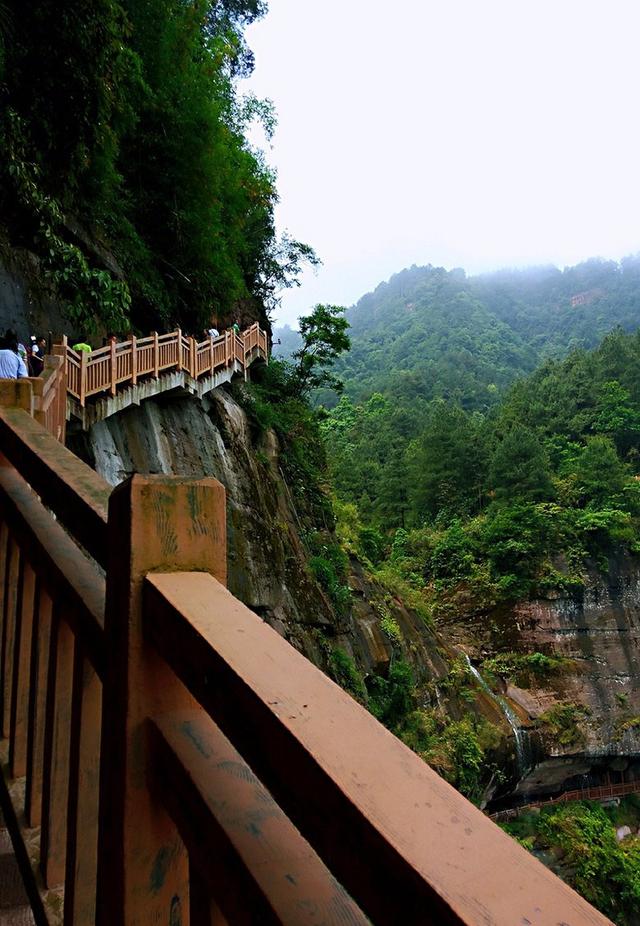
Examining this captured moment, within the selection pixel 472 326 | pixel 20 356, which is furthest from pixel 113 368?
pixel 472 326

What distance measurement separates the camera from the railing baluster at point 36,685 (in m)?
1.37

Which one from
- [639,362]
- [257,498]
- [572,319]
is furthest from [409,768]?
[572,319]

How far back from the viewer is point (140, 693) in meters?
0.85

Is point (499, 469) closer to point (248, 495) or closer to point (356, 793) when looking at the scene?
point (248, 495)

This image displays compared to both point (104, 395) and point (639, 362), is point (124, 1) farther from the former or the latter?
point (639, 362)

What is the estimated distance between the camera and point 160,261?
11.9 m

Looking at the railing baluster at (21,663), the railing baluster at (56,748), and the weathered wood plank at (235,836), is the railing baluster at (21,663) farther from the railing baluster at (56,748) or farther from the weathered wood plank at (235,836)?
the weathered wood plank at (235,836)

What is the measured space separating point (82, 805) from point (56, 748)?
0.71 feet

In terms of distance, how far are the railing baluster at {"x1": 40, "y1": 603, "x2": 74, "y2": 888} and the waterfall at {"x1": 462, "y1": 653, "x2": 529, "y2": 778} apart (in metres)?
17.7

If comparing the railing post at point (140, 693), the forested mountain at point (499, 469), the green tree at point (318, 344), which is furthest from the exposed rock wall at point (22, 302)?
the forested mountain at point (499, 469)

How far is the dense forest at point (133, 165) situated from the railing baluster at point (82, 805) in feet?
20.5

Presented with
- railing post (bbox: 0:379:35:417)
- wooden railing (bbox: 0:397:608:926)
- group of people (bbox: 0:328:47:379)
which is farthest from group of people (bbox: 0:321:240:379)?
wooden railing (bbox: 0:397:608:926)

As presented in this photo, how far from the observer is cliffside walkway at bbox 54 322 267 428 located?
727 cm

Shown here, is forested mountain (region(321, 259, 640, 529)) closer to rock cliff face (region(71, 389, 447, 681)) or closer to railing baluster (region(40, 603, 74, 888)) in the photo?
rock cliff face (region(71, 389, 447, 681))
